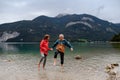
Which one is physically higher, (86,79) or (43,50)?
(43,50)

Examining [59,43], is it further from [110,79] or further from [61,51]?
[110,79]

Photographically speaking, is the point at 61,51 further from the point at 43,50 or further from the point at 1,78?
the point at 1,78

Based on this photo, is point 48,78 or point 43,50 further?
point 43,50

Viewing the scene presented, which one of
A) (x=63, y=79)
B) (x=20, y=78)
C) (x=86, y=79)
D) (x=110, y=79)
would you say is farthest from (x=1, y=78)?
(x=110, y=79)

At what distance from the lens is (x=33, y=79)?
17656mm

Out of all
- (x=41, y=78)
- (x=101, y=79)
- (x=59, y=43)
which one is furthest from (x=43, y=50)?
(x=101, y=79)

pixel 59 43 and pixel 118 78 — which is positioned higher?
pixel 59 43

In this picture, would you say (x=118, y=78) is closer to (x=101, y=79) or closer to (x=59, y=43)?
(x=101, y=79)

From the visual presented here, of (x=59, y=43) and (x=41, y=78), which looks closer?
(x=41, y=78)

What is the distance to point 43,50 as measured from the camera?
22422 mm

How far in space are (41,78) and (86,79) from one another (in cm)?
308

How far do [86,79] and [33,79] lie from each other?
11.7 ft

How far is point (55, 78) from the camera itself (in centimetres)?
1792

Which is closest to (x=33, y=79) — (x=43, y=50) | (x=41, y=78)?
(x=41, y=78)
